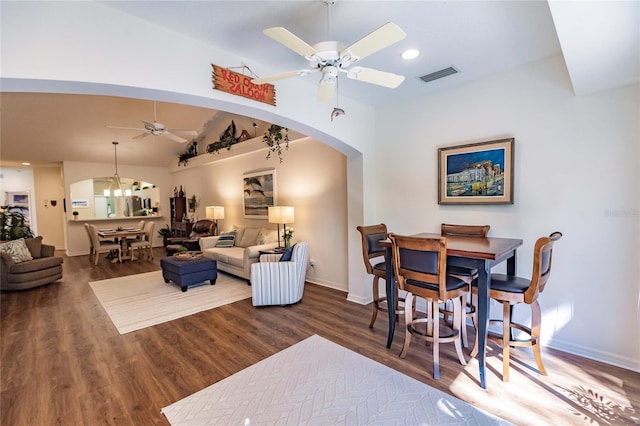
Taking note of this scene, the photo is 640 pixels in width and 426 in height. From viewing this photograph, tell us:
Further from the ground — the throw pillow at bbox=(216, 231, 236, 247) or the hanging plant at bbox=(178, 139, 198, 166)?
the hanging plant at bbox=(178, 139, 198, 166)

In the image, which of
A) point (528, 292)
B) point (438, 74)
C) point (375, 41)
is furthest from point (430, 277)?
point (438, 74)

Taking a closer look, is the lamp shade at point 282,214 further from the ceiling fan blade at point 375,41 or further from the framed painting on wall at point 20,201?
the framed painting on wall at point 20,201

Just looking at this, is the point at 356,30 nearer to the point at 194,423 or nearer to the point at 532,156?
the point at 532,156

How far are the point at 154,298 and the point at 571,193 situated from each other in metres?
5.34

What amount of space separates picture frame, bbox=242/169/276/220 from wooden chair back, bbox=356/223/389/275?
2.97 metres

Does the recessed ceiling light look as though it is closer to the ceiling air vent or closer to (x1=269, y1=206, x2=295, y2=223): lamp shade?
the ceiling air vent

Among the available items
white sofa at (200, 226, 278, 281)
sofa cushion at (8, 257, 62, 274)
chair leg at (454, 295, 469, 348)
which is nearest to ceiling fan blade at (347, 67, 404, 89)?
chair leg at (454, 295, 469, 348)

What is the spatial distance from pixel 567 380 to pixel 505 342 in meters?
0.59

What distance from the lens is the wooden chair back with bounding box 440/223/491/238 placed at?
3.12 meters

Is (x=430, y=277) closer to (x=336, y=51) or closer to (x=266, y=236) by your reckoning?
(x=336, y=51)

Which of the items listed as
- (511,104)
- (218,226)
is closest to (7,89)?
(511,104)

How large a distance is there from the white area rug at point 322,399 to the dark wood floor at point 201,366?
133 mm

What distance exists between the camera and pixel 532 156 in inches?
115

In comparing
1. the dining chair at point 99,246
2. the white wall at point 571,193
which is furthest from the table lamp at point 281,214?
the dining chair at point 99,246
